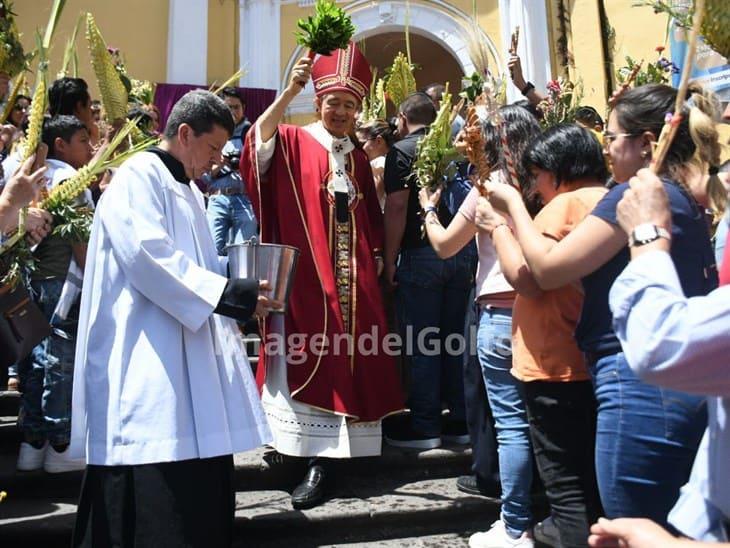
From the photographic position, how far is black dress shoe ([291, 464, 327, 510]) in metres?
3.45

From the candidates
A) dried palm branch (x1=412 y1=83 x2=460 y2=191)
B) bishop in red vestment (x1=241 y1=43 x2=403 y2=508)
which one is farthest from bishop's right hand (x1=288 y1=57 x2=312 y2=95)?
dried palm branch (x1=412 y1=83 x2=460 y2=191)

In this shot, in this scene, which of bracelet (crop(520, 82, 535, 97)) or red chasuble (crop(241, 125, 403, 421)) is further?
bracelet (crop(520, 82, 535, 97))

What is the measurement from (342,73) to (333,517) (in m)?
2.26

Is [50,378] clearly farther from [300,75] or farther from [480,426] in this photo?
[480,426]

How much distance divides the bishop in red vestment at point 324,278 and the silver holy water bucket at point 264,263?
85 centimetres

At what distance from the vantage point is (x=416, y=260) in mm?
4188

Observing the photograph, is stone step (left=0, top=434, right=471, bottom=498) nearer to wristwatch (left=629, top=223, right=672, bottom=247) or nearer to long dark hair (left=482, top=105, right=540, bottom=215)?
long dark hair (left=482, top=105, right=540, bottom=215)

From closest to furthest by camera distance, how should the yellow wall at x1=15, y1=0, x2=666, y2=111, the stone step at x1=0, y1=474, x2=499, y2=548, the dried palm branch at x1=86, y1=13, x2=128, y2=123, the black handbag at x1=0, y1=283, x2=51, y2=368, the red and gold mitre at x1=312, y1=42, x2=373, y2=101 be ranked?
the black handbag at x1=0, y1=283, x2=51, y2=368 < the stone step at x1=0, y1=474, x2=499, y2=548 < the red and gold mitre at x1=312, y1=42, x2=373, y2=101 < the dried palm branch at x1=86, y1=13, x2=128, y2=123 < the yellow wall at x1=15, y1=0, x2=666, y2=111

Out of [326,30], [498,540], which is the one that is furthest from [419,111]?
[498,540]

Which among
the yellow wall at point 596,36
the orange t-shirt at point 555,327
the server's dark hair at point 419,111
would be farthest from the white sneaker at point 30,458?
the yellow wall at point 596,36

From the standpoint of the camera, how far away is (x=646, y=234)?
53.2 inches

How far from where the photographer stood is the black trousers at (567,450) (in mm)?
2443

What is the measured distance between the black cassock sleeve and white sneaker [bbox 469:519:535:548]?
1.46m

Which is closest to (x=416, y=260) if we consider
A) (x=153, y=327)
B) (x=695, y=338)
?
(x=153, y=327)
